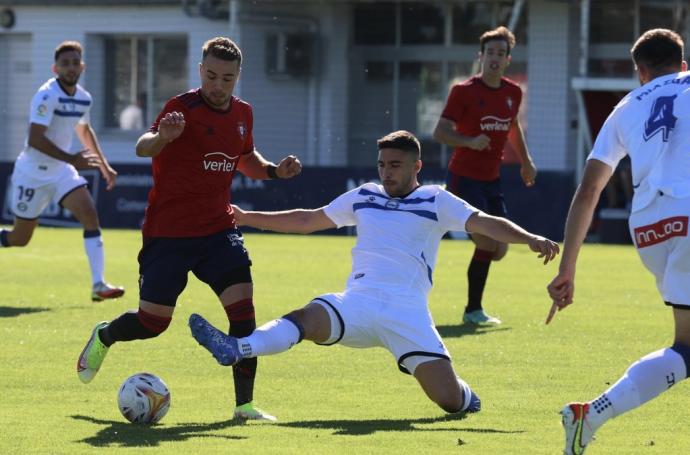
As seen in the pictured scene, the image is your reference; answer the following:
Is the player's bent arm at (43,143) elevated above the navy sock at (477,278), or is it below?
above

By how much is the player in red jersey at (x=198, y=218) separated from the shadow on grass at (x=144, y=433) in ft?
1.43

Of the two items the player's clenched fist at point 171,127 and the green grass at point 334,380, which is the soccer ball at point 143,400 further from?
the player's clenched fist at point 171,127

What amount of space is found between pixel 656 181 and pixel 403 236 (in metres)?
1.83

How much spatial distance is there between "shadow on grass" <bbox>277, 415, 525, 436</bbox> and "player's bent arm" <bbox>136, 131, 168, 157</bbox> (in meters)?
1.56

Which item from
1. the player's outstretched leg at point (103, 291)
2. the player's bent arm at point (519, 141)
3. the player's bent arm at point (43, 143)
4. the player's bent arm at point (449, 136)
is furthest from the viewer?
the player's outstretched leg at point (103, 291)

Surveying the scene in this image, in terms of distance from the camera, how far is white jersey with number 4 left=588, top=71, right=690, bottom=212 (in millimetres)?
6605

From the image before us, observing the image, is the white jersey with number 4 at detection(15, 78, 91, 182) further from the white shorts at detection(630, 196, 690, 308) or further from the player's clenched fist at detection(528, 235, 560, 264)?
the white shorts at detection(630, 196, 690, 308)

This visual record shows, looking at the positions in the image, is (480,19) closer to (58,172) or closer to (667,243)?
(58,172)

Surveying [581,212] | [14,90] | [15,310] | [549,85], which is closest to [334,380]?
[581,212]

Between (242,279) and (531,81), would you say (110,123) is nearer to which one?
(531,81)

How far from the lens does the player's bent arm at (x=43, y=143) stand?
1319 centimetres

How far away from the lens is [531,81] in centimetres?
2878

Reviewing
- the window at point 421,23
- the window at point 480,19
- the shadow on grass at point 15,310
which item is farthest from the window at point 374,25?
the shadow on grass at point 15,310

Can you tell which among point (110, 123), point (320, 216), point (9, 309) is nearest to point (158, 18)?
point (110, 123)
